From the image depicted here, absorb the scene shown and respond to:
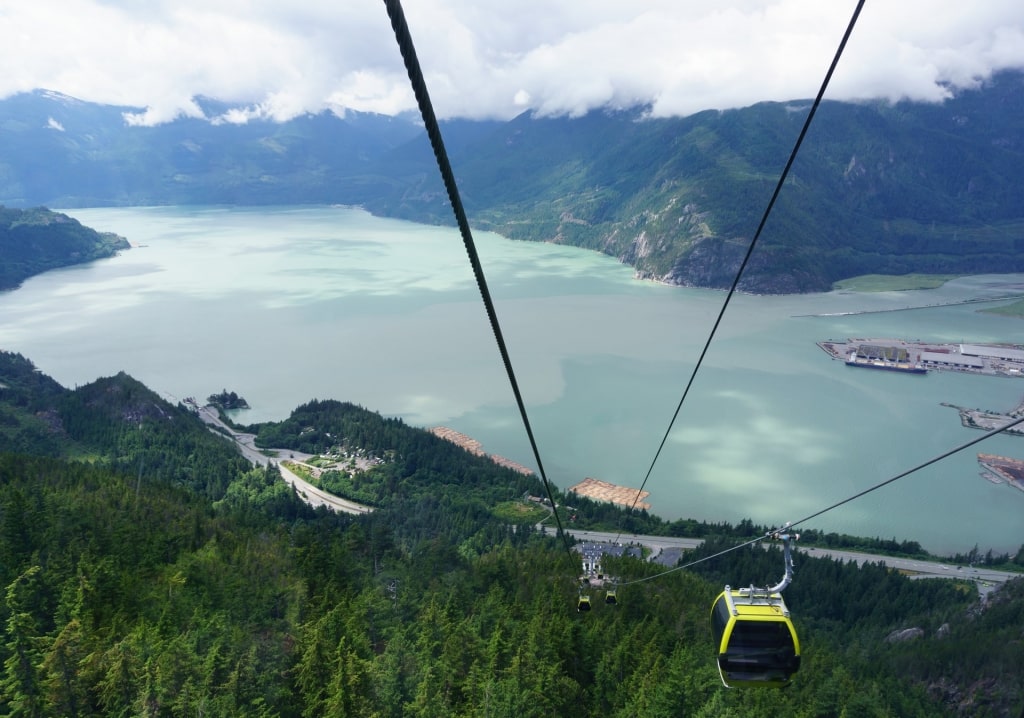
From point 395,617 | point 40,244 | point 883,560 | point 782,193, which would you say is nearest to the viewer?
point 395,617

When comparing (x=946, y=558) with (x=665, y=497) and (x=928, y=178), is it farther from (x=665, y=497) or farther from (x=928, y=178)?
(x=928, y=178)

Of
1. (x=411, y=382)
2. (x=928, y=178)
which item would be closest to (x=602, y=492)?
(x=411, y=382)

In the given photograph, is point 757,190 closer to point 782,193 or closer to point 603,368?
point 782,193

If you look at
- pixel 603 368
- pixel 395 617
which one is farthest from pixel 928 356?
pixel 395 617

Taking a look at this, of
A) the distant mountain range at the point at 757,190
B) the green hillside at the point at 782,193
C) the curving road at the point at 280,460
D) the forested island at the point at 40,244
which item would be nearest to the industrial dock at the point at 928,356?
the green hillside at the point at 782,193

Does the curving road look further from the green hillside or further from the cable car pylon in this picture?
the green hillside

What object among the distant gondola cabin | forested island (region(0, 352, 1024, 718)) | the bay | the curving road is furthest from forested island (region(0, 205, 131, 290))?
the distant gondola cabin

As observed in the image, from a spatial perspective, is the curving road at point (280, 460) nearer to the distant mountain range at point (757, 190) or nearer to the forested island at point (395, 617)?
the forested island at point (395, 617)
